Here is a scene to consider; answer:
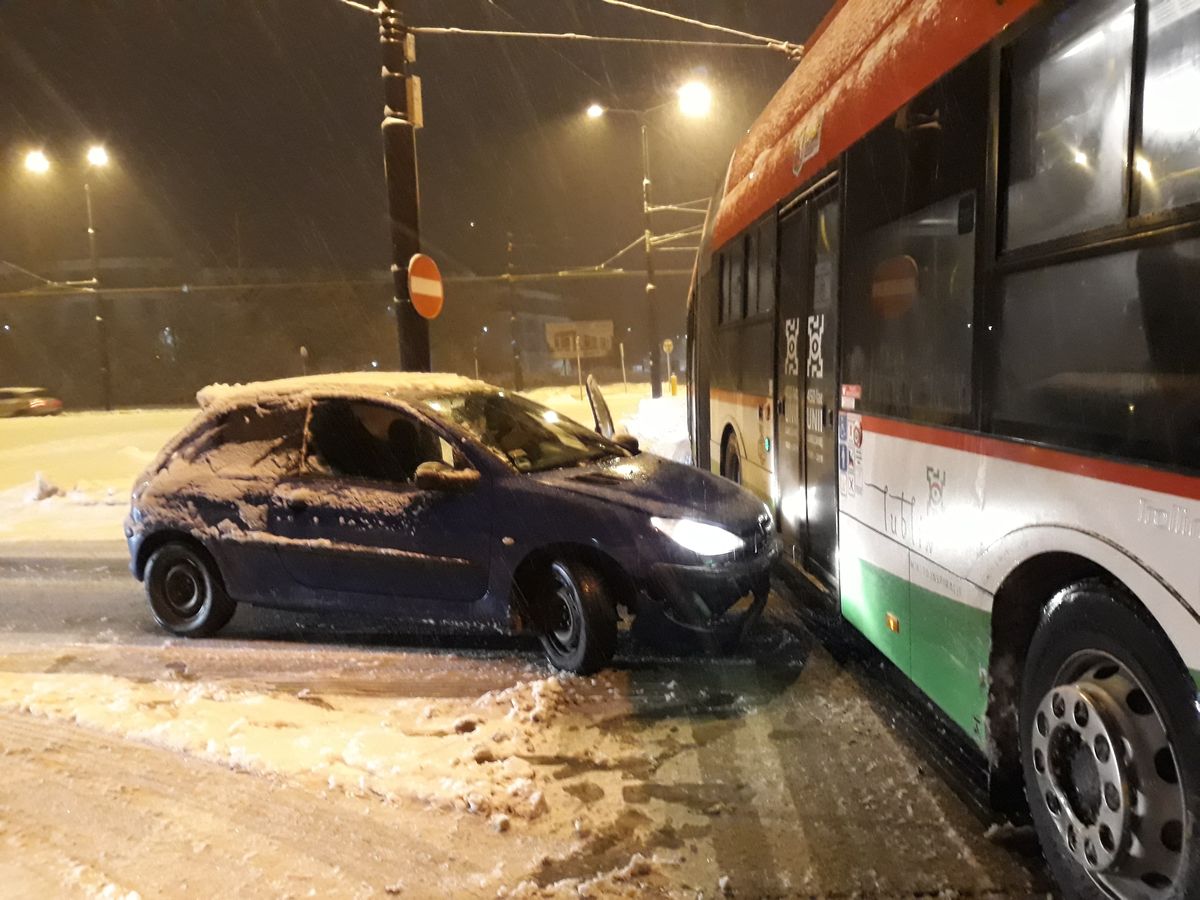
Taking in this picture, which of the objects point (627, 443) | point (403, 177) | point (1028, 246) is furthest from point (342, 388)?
point (403, 177)

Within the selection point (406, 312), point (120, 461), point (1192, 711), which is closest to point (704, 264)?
point (406, 312)

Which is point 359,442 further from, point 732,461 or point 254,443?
point 732,461

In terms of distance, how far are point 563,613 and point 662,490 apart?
0.94 m

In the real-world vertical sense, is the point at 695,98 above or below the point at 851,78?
above

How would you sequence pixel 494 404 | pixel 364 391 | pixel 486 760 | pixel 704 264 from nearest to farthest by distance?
pixel 486 760
pixel 364 391
pixel 494 404
pixel 704 264

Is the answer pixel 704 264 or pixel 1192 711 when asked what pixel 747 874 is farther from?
pixel 704 264

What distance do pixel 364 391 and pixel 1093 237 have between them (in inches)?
175

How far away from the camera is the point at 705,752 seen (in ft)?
14.0

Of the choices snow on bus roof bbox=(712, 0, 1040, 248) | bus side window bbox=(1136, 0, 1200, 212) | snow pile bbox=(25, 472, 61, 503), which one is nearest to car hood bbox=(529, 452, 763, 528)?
snow on bus roof bbox=(712, 0, 1040, 248)

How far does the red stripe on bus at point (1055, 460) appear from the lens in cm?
234

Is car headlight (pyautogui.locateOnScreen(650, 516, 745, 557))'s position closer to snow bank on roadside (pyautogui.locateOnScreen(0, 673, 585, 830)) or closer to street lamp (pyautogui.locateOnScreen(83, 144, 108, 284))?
snow bank on roadside (pyautogui.locateOnScreen(0, 673, 585, 830))

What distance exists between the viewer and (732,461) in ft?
28.8

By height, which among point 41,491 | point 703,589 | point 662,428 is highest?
point 703,589

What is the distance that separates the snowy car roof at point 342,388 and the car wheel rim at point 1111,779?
167 inches
